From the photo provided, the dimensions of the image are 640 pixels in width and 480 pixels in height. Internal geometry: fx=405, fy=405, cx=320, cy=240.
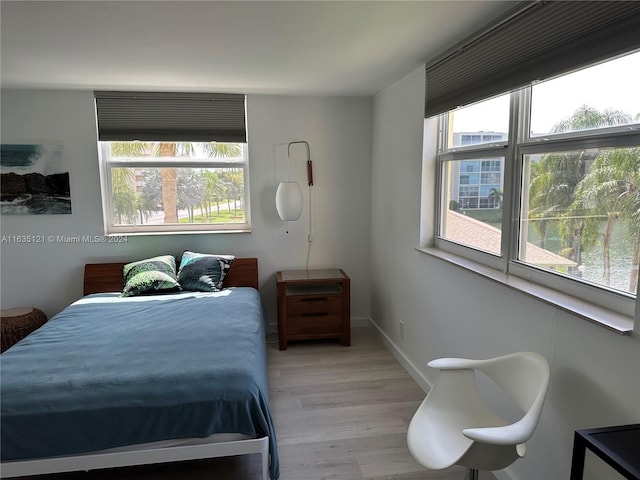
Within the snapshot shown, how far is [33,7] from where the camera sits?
5.92 feet

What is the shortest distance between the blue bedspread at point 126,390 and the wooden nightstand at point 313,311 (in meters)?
1.10

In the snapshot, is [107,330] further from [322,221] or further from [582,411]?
[582,411]

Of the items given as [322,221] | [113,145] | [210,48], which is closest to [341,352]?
[322,221]

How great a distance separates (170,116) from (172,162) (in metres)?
0.42

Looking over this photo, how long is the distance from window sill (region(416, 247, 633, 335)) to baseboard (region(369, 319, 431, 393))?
3.25ft

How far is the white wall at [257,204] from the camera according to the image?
3510mm

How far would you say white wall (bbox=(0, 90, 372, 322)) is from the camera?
11.5 feet

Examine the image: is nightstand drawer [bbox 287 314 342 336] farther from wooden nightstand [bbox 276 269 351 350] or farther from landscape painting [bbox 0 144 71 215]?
landscape painting [bbox 0 144 71 215]

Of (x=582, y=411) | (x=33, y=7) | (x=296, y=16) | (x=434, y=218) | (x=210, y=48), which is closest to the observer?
(x=582, y=411)

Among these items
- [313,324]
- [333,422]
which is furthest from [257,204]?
[333,422]

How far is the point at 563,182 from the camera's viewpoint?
1737 mm

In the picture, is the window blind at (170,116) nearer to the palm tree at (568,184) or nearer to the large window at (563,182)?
the large window at (563,182)

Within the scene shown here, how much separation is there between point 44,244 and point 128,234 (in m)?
0.72

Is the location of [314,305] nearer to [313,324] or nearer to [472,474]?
[313,324]
